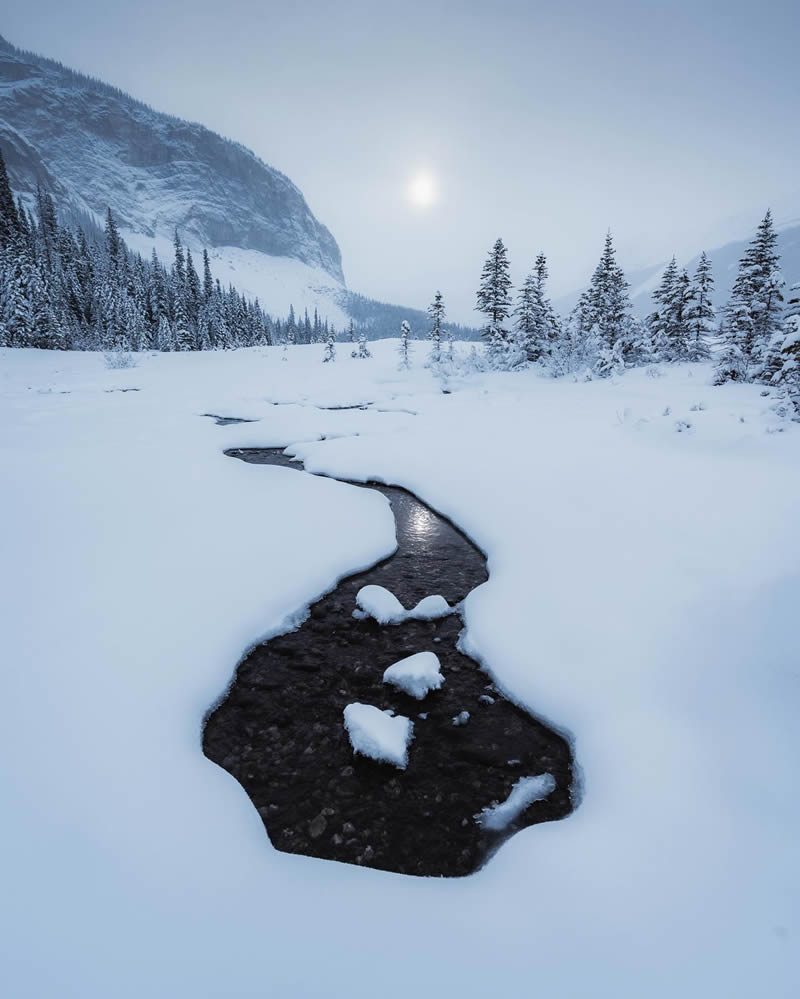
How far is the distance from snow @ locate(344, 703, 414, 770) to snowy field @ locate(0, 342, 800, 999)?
2.97 feet

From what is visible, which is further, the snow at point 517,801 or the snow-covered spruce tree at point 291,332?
the snow-covered spruce tree at point 291,332

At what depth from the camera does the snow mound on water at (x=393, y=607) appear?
5199 mm

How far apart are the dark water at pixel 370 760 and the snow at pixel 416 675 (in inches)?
3.5

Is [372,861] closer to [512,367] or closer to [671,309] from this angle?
[512,367]

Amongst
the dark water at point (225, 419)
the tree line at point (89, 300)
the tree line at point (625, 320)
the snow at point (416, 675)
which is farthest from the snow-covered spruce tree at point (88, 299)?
the snow at point (416, 675)

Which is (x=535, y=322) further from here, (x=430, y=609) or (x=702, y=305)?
(x=430, y=609)

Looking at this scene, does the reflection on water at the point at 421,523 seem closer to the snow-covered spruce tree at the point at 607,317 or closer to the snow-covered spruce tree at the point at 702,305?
the snow-covered spruce tree at the point at 607,317

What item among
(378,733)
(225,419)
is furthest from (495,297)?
(378,733)

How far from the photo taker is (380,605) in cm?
526

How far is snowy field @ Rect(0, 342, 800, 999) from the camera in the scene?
2109 mm

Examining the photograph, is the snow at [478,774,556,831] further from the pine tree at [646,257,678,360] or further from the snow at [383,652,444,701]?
the pine tree at [646,257,678,360]

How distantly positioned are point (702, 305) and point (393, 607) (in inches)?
1130

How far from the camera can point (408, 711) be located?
4.03 m

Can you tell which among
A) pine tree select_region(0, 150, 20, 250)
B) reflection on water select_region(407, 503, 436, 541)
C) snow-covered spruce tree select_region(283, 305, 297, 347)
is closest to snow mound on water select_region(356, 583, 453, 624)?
reflection on water select_region(407, 503, 436, 541)
